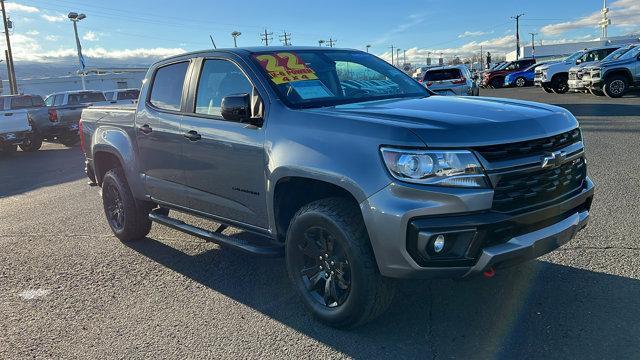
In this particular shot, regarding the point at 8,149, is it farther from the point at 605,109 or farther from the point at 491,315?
the point at 605,109

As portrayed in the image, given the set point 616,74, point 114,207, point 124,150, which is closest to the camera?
point 124,150

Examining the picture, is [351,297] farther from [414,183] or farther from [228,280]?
[228,280]

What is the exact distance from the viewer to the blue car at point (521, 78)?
3397 cm

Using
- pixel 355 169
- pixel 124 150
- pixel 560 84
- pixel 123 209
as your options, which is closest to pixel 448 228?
pixel 355 169

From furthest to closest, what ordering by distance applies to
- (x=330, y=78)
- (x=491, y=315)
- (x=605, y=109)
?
1. (x=605, y=109)
2. (x=330, y=78)
3. (x=491, y=315)

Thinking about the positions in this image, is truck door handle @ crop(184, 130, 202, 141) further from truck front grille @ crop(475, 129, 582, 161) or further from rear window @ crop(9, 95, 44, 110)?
rear window @ crop(9, 95, 44, 110)

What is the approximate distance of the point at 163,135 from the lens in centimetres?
473

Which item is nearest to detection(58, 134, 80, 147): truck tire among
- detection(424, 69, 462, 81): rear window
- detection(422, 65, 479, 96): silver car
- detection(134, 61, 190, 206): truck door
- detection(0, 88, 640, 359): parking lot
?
detection(422, 65, 479, 96): silver car

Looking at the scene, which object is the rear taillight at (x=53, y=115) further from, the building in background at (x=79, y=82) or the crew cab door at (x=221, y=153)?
the building in background at (x=79, y=82)

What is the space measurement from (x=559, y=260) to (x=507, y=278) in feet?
1.97

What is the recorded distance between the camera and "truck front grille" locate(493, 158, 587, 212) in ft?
9.70

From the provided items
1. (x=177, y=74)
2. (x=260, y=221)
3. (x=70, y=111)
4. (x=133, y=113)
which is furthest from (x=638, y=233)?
(x=70, y=111)

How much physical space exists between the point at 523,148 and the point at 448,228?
665mm

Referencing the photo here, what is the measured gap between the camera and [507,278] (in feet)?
13.5
